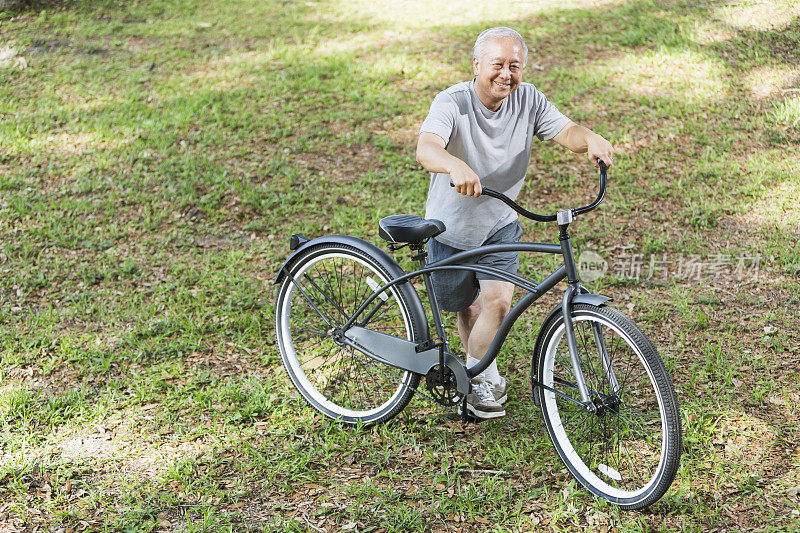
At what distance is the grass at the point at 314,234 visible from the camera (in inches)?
125

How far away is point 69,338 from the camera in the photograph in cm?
429

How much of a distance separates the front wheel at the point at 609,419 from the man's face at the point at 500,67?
3.08 feet

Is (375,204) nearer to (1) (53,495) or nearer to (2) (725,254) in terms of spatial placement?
(2) (725,254)

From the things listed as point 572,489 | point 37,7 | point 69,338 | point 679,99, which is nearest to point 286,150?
point 69,338

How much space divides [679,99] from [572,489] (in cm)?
488

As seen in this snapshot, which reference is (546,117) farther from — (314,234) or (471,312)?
(314,234)

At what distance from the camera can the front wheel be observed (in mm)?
2668

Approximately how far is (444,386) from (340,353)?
102 cm

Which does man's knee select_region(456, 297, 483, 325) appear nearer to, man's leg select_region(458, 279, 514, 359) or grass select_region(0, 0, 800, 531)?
man's leg select_region(458, 279, 514, 359)

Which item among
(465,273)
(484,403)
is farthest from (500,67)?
(484,403)

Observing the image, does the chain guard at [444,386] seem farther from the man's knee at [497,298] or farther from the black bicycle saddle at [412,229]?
the black bicycle saddle at [412,229]

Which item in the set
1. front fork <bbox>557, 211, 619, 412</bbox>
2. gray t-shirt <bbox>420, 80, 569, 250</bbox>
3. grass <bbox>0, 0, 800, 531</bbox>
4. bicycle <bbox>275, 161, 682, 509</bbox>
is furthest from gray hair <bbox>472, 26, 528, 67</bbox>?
grass <bbox>0, 0, 800, 531</bbox>

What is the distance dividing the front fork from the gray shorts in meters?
0.39

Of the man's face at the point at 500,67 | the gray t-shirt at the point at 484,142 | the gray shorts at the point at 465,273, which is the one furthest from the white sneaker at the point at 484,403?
the man's face at the point at 500,67
